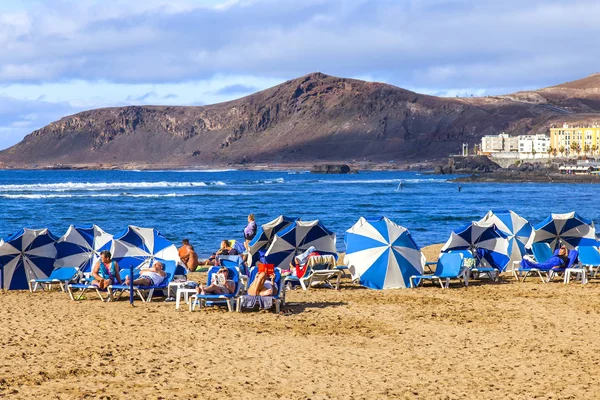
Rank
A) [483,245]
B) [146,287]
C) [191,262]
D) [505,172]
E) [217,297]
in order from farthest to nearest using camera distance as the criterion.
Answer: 1. [505,172]
2. [191,262]
3. [483,245]
4. [146,287]
5. [217,297]

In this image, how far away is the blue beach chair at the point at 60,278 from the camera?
13.8 meters

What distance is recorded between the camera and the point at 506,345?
9414 millimetres

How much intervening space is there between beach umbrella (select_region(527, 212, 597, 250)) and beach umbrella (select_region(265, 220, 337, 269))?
167 inches

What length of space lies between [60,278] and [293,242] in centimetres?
402

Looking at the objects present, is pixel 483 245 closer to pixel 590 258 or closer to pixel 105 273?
pixel 590 258

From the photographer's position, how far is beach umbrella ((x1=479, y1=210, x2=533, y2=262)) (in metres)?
16.4

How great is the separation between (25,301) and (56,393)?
19.2ft

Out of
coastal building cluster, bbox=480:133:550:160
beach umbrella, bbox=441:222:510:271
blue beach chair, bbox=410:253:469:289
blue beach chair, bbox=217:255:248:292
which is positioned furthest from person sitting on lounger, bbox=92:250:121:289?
coastal building cluster, bbox=480:133:550:160

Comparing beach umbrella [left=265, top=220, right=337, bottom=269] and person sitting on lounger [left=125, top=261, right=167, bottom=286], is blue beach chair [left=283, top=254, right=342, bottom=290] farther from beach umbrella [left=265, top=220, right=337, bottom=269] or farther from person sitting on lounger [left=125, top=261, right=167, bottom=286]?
person sitting on lounger [left=125, top=261, right=167, bottom=286]

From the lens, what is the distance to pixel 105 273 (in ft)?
42.1

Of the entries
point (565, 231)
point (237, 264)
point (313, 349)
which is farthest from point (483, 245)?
point (313, 349)

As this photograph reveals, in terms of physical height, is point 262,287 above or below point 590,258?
above

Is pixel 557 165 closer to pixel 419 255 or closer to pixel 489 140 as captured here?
pixel 489 140

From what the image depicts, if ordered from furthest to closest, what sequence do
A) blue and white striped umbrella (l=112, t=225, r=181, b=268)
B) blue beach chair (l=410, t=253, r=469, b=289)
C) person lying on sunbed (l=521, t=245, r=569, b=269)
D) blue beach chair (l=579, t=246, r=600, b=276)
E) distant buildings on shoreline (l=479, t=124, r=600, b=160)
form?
1. distant buildings on shoreline (l=479, t=124, r=600, b=160)
2. person lying on sunbed (l=521, t=245, r=569, b=269)
3. blue beach chair (l=579, t=246, r=600, b=276)
4. blue beach chair (l=410, t=253, r=469, b=289)
5. blue and white striped umbrella (l=112, t=225, r=181, b=268)
